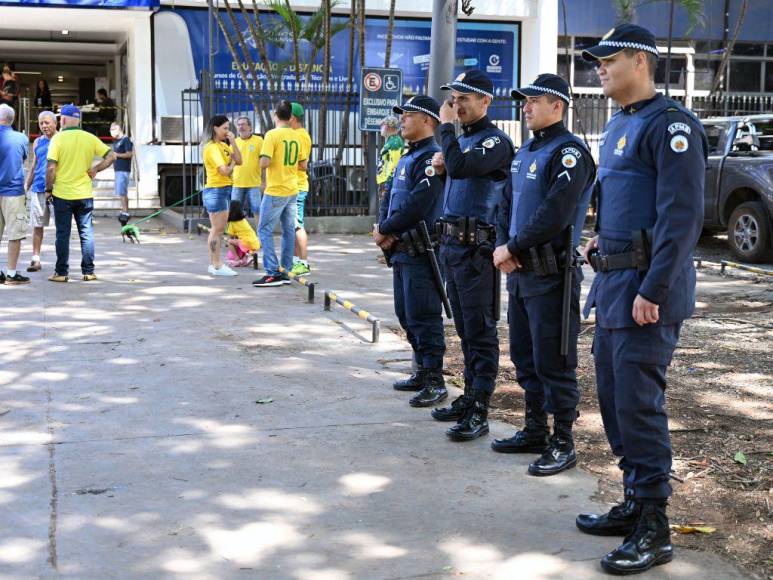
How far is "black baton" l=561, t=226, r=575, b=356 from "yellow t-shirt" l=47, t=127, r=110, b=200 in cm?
782

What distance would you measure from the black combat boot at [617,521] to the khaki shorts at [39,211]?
9713mm

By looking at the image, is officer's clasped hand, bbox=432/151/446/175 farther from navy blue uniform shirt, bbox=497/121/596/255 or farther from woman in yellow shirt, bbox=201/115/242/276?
woman in yellow shirt, bbox=201/115/242/276

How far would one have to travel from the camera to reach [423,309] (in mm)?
6703

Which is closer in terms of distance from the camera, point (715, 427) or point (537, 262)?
point (537, 262)

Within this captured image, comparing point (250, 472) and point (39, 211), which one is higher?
point (39, 211)

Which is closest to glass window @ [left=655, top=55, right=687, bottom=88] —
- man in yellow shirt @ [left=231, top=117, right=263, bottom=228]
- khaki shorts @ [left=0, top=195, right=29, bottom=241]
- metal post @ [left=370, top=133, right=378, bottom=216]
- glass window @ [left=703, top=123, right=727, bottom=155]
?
metal post @ [left=370, top=133, right=378, bottom=216]

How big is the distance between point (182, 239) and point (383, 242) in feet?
34.6

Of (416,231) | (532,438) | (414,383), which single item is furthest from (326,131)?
(532,438)

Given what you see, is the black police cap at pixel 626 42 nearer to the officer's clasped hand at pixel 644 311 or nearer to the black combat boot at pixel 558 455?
the officer's clasped hand at pixel 644 311

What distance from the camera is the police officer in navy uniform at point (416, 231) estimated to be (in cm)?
658

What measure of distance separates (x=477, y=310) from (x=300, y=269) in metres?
6.48

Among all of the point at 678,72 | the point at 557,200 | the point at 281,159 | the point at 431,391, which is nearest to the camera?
the point at 557,200

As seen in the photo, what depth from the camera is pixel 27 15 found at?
76.3 ft

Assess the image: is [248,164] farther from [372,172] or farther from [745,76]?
[745,76]
